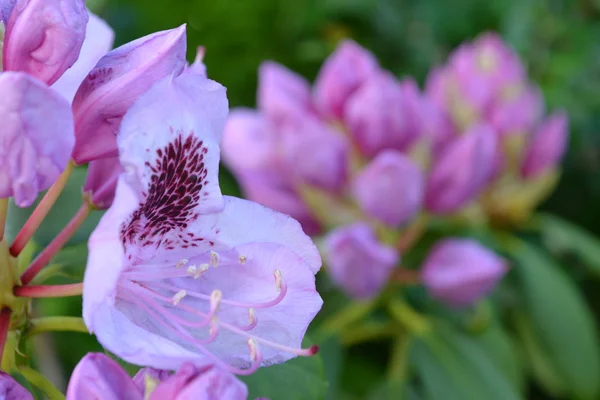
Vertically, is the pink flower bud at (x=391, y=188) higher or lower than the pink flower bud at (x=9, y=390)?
lower

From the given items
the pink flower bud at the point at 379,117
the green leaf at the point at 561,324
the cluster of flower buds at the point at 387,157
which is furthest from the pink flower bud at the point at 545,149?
the pink flower bud at the point at 379,117

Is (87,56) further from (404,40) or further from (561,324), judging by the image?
(404,40)

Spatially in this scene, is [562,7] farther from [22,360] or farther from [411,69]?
[22,360]

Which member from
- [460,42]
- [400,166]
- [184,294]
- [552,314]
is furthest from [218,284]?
[460,42]

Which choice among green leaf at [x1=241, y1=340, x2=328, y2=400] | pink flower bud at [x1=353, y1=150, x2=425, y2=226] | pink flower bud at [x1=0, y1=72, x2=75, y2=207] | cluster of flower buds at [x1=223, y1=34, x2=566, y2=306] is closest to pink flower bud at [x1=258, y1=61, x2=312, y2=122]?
cluster of flower buds at [x1=223, y1=34, x2=566, y2=306]

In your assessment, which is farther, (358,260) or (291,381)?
(358,260)

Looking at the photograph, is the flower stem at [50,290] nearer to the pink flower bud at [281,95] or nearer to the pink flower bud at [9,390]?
the pink flower bud at [9,390]

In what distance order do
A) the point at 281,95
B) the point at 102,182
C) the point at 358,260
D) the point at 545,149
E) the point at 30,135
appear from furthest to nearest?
1. the point at 545,149
2. the point at 281,95
3. the point at 358,260
4. the point at 102,182
5. the point at 30,135

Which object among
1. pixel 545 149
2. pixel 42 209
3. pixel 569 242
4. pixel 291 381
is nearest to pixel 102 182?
pixel 42 209
